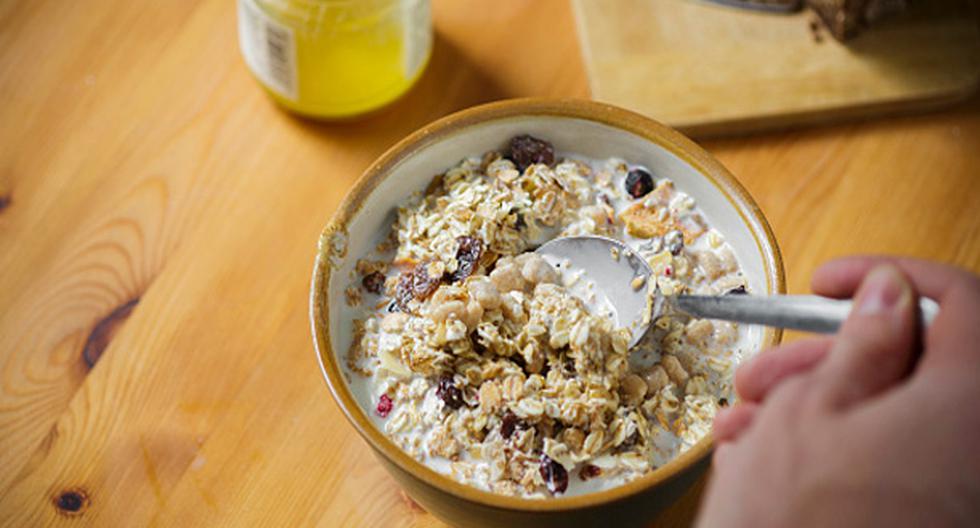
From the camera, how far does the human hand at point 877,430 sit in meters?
0.47

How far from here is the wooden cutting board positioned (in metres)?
1.14

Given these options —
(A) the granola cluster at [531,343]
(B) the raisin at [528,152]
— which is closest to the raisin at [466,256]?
(A) the granola cluster at [531,343]

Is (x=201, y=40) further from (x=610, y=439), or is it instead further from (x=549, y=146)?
(x=610, y=439)

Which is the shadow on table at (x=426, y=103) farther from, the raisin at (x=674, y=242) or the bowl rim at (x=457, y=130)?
the raisin at (x=674, y=242)

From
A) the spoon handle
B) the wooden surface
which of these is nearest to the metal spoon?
the spoon handle

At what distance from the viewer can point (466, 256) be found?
0.85 metres

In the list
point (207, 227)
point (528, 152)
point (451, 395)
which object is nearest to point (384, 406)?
point (451, 395)

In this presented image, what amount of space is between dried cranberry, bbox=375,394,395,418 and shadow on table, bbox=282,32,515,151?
0.39 m

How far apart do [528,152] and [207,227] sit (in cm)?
36

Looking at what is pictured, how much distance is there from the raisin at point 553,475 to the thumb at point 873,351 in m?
0.28

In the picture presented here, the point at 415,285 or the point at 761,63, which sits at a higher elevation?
the point at 415,285

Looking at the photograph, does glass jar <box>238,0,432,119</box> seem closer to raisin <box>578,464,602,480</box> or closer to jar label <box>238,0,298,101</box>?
jar label <box>238,0,298,101</box>

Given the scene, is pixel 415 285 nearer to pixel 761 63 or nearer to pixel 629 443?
pixel 629 443

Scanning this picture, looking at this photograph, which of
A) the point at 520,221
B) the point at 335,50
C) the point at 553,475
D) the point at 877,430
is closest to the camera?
the point at 877,430
